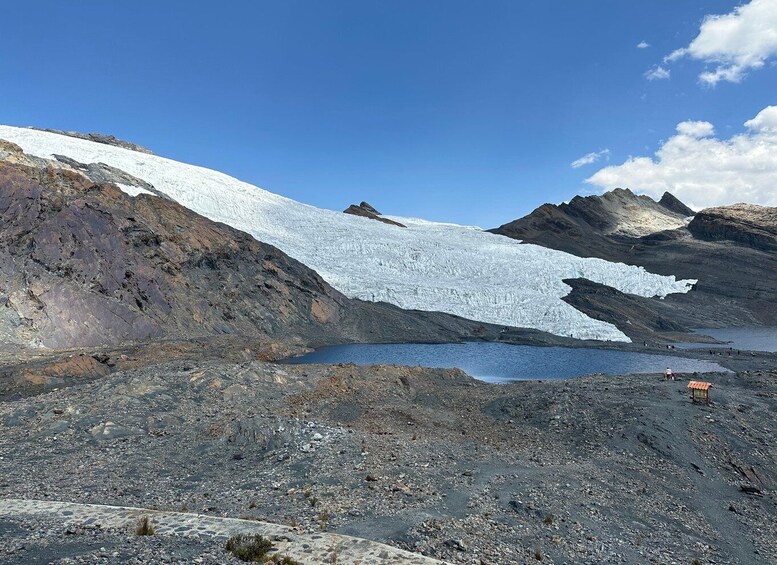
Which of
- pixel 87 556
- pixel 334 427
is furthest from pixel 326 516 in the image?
pixel 334 427

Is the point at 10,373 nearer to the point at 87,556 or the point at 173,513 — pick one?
the point at 173,513

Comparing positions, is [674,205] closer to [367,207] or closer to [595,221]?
[595,221]

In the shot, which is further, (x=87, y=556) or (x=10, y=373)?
(x=10, y=373)

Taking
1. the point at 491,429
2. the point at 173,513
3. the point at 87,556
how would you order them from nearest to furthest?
the point at 87,556 < the point at 173,513 < the point at 491,429

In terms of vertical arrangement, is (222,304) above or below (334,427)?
above

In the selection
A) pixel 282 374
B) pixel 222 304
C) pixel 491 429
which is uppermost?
pixel 222 304

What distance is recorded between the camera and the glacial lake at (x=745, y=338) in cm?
5803

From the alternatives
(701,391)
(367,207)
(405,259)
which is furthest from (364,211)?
(701,391)

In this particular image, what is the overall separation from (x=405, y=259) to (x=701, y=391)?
57.3 m

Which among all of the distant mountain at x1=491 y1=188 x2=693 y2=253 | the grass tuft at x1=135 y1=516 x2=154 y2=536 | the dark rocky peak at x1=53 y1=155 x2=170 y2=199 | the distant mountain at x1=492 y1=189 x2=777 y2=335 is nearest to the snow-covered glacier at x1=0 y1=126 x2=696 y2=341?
the dark rocky peak at x1=53 y1=155 x2=170 y2=199

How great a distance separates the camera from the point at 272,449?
16.3 m

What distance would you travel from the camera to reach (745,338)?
6638 centimetres

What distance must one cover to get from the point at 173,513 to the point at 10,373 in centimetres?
2309

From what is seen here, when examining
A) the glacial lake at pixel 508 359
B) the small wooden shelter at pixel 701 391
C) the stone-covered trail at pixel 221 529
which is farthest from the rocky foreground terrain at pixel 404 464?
the glacial lake at pixel 508 359
